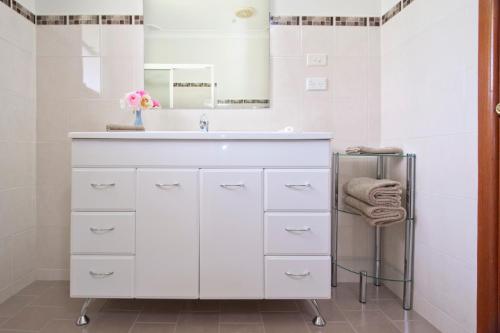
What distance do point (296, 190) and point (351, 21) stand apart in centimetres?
121

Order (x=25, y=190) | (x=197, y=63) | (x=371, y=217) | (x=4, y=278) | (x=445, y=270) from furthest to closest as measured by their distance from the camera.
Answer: (x=197, y=63), (x=25, y=190), (x=4, y=278), (x=371, y=217), (x=445, y=270)

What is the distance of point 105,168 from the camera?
133 centimetres

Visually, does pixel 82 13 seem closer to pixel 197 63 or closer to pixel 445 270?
pixel 197 63

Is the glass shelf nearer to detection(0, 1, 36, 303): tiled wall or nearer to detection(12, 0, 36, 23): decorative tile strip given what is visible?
detection(0, 1, 36, 303): tiled wall

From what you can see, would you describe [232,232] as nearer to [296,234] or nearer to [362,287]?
[296,234]

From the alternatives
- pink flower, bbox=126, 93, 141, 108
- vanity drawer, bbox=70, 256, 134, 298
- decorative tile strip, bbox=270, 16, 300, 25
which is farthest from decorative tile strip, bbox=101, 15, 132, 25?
vanity drawer, bbox=70, 256, 134, 298

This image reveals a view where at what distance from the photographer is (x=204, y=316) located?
4.77 ft

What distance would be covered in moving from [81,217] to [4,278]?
0.73 m

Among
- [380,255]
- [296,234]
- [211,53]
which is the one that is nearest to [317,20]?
[211,53]

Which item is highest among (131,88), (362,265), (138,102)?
(131,88)

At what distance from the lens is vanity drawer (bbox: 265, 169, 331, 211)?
1.33 meters

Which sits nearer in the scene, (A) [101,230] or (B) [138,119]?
(A) [101,230]

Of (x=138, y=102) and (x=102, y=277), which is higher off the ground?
(x=138, y=102)

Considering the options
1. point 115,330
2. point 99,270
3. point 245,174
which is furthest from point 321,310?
point 99,270
